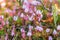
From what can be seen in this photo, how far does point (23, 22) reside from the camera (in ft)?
6.19

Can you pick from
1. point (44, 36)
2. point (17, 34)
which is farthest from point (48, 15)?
point (17, 34)

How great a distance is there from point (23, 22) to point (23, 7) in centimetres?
14

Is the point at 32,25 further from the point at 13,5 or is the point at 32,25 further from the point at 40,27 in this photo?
the point at 13,5

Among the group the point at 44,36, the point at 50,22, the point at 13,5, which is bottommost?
the point at 44,36

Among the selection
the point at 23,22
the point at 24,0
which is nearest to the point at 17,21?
the point at 23,22

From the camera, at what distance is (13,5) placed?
1.92 metres

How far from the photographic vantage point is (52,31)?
185 centimetres

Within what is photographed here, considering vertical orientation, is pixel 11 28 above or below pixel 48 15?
below

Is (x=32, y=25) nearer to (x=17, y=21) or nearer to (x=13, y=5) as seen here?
(x=17, y=21)

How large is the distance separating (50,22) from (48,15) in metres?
0.07

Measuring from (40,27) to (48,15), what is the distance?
0.13 metres

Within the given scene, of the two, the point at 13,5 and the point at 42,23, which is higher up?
the point at 13,5

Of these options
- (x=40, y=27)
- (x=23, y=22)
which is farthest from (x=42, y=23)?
(x=23, y=22)

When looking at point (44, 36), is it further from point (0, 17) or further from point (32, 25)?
point (0, 17)
